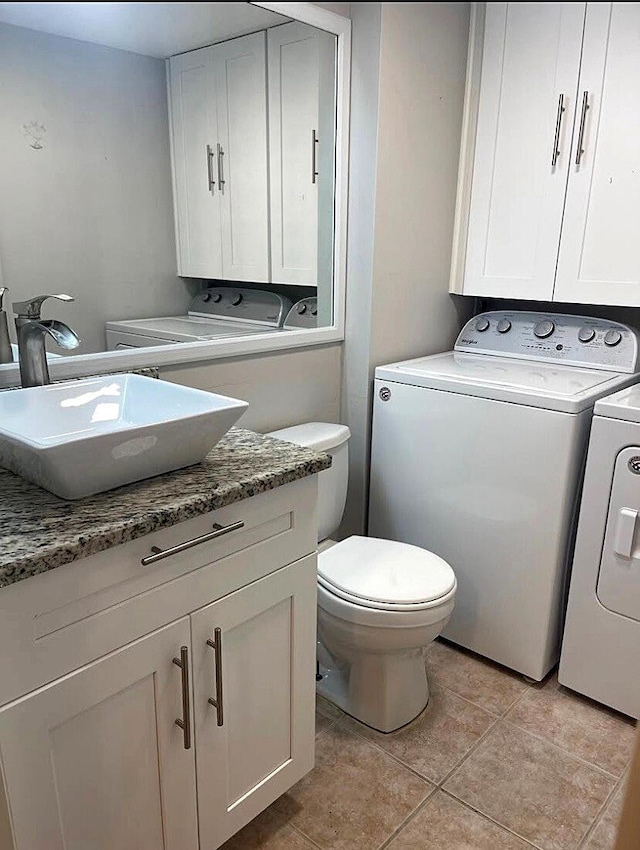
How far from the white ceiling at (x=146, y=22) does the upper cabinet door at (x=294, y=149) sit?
0.11 meters

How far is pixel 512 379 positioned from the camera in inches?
79.3

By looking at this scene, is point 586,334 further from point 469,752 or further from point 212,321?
point 469,752

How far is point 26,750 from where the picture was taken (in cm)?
97

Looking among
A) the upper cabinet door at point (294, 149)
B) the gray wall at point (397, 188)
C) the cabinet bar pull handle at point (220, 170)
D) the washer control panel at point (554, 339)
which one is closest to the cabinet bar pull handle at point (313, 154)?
the upper cabinet door at point (294, 149)

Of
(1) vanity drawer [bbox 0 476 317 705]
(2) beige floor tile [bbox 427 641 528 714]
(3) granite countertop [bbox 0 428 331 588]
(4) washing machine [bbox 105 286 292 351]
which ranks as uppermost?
(4) washing machine [bbox 105 286 292 351]

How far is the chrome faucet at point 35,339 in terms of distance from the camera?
4.52 ft

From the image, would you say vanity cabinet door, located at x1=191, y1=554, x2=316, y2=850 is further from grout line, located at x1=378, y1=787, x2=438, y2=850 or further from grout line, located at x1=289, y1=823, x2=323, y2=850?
grout line, located at x1=378, y1=787, x2=438, y2=850

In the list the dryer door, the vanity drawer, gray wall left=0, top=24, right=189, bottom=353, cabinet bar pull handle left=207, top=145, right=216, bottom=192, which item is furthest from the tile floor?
cabinet bar pull handle left=207, top=145, right=216, bottom=192

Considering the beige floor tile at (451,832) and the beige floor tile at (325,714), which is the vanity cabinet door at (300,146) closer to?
the beige floor tile at (325,714)

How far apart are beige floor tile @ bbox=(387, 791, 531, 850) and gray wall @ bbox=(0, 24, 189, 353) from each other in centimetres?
145

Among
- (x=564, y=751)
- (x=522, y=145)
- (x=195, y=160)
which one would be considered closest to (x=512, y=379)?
(x=522, y=145)

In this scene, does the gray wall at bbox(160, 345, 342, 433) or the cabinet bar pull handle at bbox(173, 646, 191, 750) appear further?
the gray wall at bbox(160, 345, 342, 433)

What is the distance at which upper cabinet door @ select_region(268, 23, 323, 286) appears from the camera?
2.00 m

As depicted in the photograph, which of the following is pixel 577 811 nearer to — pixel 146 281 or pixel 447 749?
pixel 447 749
